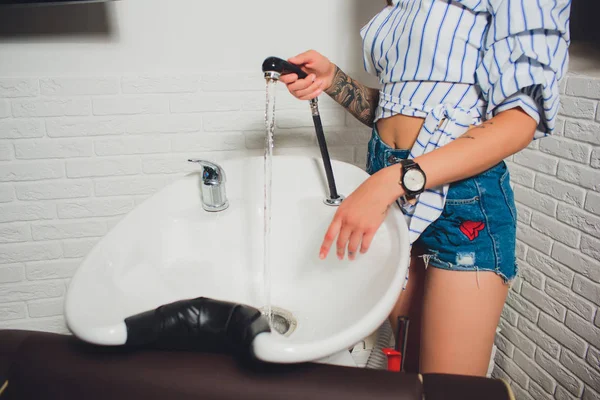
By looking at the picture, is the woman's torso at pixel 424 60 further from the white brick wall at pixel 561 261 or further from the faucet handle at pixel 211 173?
the white brick wall at pixel 561 261

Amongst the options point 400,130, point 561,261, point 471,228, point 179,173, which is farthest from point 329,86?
point 561,261

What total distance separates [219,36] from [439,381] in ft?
3.60

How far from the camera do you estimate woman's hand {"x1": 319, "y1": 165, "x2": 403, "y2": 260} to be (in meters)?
0.72

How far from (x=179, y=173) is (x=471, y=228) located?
0.86m

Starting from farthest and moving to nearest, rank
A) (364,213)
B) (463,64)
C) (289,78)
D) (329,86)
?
(329,86), (289,78), (463,64), (364,213)

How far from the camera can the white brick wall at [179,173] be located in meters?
1.27

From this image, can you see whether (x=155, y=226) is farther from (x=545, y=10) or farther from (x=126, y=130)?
(x=545, y=10)

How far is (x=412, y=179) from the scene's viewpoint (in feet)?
2.42

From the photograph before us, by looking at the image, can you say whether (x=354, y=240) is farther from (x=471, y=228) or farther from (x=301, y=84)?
(x=301, y=84)

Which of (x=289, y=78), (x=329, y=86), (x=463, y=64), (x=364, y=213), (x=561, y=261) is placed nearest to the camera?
(x=364, y=213)

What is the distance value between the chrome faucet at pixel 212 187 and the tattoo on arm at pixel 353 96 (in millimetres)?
310

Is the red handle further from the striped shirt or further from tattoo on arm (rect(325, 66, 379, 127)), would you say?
tattoo on arm (rect(325, 66, 379, 127))

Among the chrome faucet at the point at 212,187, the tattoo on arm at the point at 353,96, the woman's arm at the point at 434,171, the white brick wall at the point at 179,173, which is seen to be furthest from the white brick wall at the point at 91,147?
the woman's arm at the point at 434,171

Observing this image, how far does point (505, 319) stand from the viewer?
1580mm
